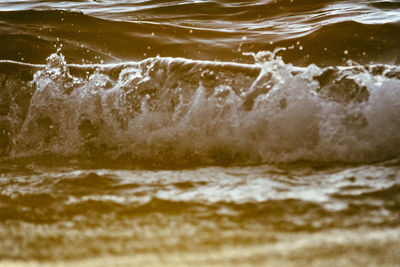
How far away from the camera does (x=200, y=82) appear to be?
290cm

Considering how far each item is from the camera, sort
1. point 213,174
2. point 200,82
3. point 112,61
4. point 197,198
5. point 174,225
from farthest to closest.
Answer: point 112,61
point 200,82
point 213,174
point 197,198
point 174,225

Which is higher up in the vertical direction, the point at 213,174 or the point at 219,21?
the point at 219,21

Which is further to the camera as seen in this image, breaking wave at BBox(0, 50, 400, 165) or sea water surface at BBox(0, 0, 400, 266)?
breaking wave at BBox(0, 50, 400, 165)

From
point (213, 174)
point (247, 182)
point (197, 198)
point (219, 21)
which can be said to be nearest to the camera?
point (197, 198)

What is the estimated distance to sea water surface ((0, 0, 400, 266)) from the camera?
62.0 inches

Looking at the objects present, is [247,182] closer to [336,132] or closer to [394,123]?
[336,132]

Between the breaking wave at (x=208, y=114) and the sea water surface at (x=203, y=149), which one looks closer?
the sea water surface at (x=203, y=149)

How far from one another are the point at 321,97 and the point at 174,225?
1.37 m

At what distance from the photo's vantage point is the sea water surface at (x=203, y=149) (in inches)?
62.0

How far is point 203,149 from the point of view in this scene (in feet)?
8.82

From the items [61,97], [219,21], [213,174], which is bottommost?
[213,174]

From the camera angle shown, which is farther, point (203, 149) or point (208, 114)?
point (208, 114)

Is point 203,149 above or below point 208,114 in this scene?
below

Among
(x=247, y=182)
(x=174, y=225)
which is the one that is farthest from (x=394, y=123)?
(x=174, y=225)
